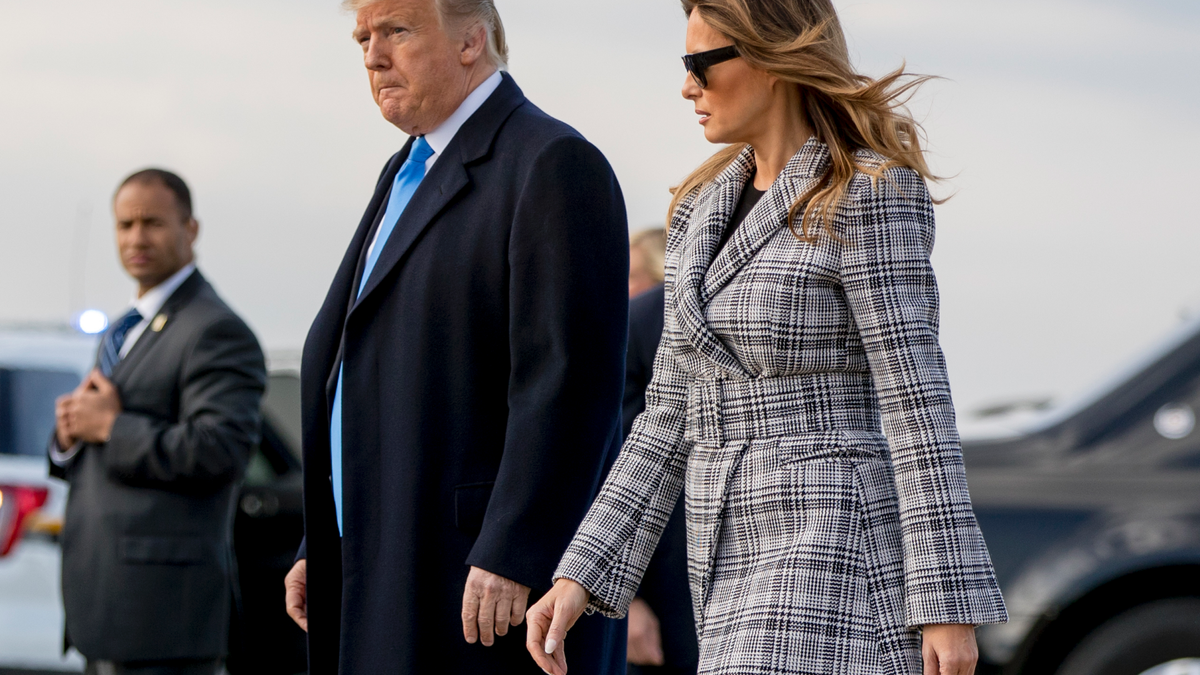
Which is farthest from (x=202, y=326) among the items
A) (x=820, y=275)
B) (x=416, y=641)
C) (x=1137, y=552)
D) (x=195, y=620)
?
(x=1137, y=552)

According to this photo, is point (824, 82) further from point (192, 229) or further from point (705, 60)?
point (192, 229)

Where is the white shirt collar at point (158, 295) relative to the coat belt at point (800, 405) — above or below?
above

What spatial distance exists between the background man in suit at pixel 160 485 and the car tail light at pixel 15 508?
785 millimetres

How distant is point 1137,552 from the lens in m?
4.38

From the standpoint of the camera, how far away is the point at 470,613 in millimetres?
2578

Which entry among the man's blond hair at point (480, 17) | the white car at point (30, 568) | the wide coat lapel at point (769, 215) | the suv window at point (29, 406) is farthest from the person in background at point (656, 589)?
the suv window at point (29, 406)

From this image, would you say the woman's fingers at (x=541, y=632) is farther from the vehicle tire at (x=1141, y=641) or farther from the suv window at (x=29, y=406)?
the suv window at (x=29, y=406)

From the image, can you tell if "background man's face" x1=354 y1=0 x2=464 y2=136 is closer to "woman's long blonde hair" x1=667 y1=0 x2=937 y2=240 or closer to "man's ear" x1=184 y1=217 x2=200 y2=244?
"woman's long blonde hair" x1=667 y1=0 x2=937 y2=240

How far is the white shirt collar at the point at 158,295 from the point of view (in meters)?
4.45

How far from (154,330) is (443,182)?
72.3 inches

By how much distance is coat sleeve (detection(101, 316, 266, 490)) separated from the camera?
407 centimetres

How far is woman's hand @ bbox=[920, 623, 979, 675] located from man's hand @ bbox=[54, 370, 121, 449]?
8.80 feet

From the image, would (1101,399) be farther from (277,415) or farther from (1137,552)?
(277,415)

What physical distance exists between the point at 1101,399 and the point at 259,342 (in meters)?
2.55
